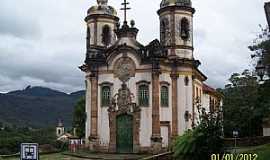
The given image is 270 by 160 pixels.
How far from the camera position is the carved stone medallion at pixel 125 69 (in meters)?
36.8

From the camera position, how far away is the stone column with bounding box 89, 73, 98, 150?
37094 mm

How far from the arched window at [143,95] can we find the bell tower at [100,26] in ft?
20.4

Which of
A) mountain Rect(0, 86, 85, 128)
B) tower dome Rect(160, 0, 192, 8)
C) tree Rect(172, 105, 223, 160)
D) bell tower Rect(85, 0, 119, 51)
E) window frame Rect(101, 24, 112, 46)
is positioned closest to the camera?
tree Rect(172, 105, 223, 160)

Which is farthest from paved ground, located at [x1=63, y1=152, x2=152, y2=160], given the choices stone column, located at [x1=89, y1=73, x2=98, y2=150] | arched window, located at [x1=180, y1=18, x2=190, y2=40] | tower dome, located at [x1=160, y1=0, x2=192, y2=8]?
tower dome, located at [x1=160, y1=0, x2=192, y2=8]

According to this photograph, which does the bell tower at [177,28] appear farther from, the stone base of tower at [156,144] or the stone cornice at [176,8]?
the stone base of tower at [156,144]

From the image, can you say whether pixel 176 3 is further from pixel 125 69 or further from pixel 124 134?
pixel 124 134

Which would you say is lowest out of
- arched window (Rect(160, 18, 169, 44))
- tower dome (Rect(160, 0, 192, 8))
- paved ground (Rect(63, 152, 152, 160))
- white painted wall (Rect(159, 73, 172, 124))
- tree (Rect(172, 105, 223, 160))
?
paved ground (Rect(63, 152, 152, 160))

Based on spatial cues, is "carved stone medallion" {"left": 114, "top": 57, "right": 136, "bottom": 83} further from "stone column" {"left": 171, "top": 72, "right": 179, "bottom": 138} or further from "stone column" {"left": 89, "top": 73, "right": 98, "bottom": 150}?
"stone column" {"left": 171, "top": 72, "right": 179, "bottom": 138}

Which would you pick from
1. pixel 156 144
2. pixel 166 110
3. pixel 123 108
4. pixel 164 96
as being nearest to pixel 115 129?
pixel 123 108

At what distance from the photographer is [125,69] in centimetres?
3691

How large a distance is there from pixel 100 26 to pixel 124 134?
9497 millimetres

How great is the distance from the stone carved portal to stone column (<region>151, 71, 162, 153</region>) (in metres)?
1.24

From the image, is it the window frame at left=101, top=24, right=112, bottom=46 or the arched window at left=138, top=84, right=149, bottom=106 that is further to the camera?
the window frame at left=101, top=24, right=112, bottom=46

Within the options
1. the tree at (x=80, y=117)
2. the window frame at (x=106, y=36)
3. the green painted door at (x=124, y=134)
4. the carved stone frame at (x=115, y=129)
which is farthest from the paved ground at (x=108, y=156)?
the tree at (x=80, y=117)
